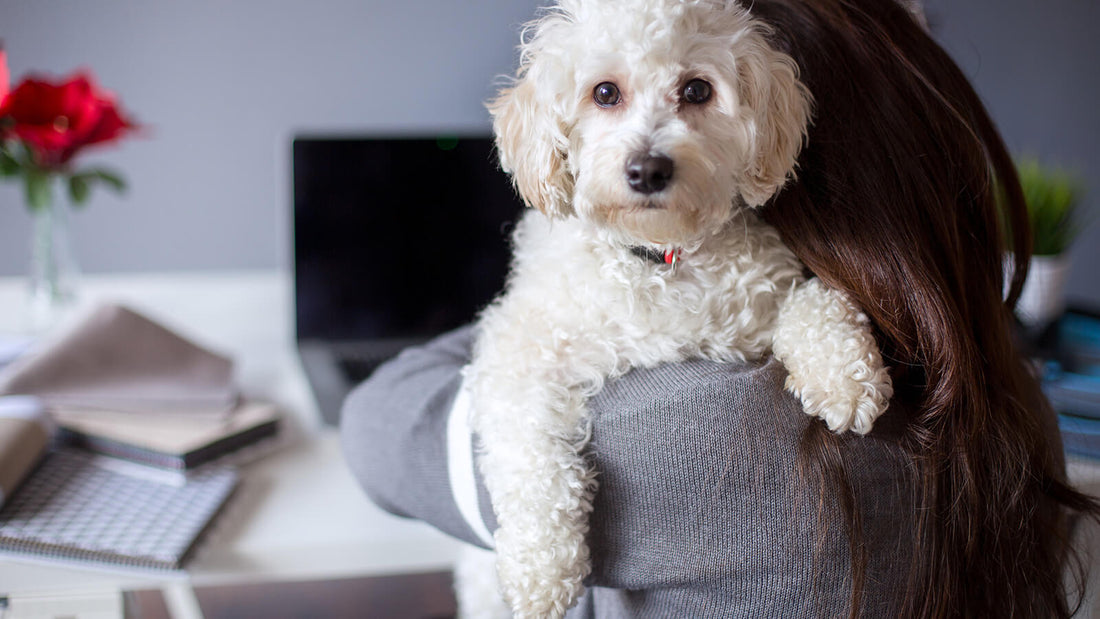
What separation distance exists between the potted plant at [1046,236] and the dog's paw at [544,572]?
1207mm

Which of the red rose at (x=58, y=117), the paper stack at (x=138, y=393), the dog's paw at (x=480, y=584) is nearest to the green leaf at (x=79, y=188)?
the red rose at (x=58, y=117)

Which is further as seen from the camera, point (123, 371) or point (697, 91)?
point (123, 371)

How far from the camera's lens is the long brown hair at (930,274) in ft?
2.16

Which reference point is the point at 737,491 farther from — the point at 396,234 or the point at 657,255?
the point at 396,234

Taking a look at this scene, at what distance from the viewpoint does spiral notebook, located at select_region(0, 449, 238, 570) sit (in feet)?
2.97

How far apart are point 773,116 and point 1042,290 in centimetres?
116

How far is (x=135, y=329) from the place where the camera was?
122 cm

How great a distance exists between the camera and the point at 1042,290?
157cm

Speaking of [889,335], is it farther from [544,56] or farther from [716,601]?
[544,56]

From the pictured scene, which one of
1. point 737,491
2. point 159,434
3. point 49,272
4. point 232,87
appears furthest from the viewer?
point 232,87

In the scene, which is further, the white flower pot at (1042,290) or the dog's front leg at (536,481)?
the white flower pot at (1042,290)

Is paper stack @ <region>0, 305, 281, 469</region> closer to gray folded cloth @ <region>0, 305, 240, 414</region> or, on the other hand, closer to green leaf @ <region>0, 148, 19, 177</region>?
gray folded cloth @ <region>0, 305, 240, 414</region>

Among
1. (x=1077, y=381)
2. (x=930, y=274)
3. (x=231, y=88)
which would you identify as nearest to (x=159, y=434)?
(x=930, y=274)

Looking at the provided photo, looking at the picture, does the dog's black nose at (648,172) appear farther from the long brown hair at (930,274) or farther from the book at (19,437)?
the book at (19,437)
